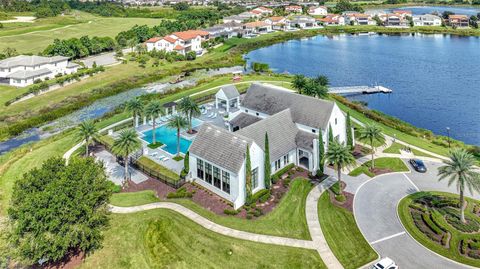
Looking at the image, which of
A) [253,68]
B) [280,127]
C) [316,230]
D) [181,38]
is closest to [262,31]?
[181,38]

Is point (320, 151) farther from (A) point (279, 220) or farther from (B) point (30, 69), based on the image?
(B) point (30, 69)

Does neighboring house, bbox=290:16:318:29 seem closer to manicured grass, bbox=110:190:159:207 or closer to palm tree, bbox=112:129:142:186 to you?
palm tree, bbox=112:129:142:186

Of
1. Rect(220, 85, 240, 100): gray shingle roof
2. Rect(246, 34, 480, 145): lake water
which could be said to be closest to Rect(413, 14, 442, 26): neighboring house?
Rect(246, 34, 480, 145): lake water

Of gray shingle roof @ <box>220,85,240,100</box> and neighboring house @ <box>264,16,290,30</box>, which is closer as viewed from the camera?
gray shingle roof @ <box>220,85,240,100</box>

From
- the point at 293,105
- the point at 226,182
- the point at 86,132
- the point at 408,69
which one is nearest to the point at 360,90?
the point at 408,69

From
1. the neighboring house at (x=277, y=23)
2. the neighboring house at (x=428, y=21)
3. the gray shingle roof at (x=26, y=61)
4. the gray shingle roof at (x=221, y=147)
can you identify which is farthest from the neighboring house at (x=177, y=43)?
the neighboring house at (x=428, y=21)

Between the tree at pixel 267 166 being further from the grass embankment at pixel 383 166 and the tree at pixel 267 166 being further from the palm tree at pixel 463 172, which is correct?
the palm tree at pixel 463 172

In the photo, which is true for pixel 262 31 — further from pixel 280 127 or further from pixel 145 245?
pixel 145 245
